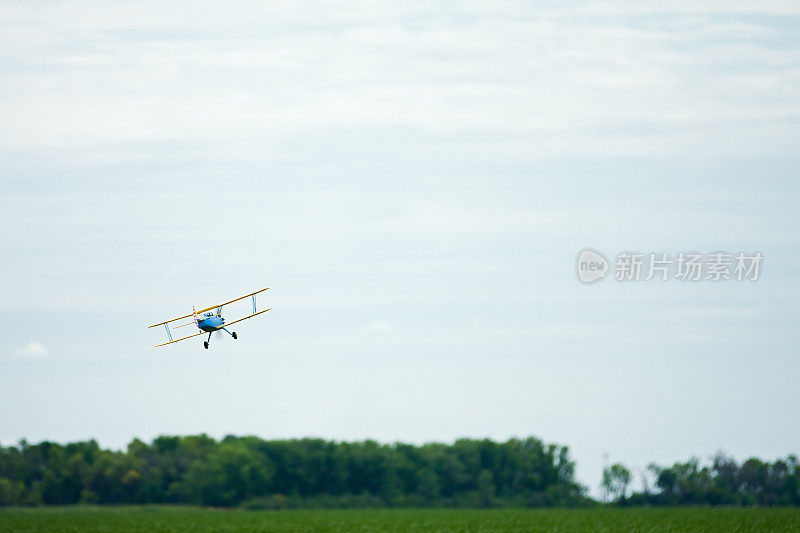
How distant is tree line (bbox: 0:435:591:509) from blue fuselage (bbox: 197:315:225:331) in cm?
9957

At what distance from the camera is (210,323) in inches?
1273

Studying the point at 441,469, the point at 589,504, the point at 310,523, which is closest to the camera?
the point at 310,523

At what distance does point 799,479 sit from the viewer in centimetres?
13650

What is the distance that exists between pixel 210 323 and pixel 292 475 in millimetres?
106642

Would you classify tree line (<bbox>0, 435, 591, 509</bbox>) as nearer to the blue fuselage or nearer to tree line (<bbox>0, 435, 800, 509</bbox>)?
tree line (<bbox>0, 435, 800, 509</bbox>)

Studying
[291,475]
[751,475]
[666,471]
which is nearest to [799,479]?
[751,475]

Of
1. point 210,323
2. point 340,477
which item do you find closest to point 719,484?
point 340,477

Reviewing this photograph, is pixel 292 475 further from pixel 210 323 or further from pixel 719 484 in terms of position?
pixel 210 323

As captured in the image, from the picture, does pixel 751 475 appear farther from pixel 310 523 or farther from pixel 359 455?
pixel 310 523

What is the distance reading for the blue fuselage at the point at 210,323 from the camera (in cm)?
3219

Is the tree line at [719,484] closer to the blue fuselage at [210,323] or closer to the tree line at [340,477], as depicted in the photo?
the tree line at [340,477]

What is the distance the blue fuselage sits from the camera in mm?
32188

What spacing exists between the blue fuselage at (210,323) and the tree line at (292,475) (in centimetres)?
9957

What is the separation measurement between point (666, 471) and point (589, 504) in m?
11.5
